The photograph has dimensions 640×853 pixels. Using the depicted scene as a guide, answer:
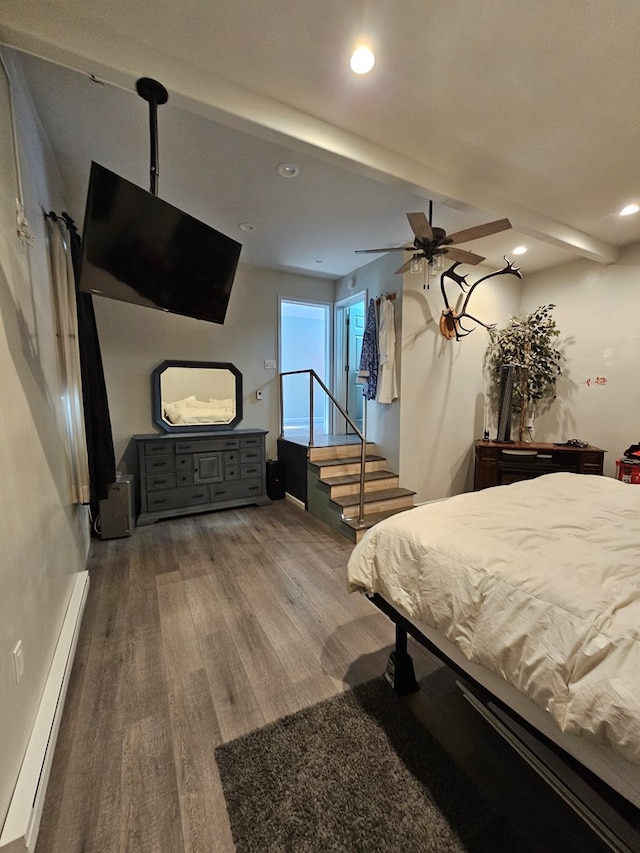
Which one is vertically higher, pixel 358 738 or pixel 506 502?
pixel 506 502

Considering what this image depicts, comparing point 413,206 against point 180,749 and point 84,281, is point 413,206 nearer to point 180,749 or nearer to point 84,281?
point 84,281

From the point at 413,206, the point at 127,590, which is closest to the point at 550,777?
the point at 127,590

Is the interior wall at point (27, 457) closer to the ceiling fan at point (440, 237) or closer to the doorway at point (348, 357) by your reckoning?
the ceiling fan at point (440, 237)

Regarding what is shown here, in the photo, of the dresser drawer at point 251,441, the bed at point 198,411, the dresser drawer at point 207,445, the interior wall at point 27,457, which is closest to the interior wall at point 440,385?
the dresser drawer at point 251,441

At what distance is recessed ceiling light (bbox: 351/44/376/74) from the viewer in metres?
1.58

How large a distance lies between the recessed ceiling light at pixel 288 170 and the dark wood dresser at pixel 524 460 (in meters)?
3.42

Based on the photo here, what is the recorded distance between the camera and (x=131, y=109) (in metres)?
1.94

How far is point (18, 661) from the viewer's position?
3.86ft

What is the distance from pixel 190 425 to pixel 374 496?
2.39 m

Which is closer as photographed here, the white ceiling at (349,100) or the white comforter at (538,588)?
the white comforter at (538,588)

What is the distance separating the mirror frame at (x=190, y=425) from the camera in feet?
13.1

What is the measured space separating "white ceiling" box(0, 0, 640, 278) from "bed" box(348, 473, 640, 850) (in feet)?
7.10

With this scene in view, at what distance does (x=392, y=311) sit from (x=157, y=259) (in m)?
2.78

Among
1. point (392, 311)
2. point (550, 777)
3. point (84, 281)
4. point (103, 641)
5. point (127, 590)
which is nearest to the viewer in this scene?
point (550, 777)
